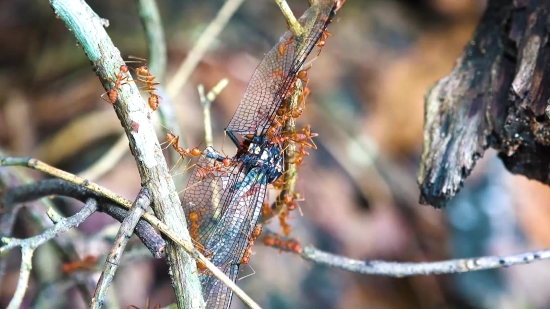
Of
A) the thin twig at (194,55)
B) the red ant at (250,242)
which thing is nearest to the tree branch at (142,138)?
the red ant at (250,242)

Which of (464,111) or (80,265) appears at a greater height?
(464,111)

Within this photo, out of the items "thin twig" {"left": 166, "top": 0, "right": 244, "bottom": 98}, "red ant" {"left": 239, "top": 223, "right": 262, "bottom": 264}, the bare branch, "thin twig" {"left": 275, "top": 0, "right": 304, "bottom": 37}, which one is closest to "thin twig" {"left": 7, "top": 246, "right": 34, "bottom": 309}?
"red ant" {"left": 239, "top": 223, "right": 262, "bottom": 264}

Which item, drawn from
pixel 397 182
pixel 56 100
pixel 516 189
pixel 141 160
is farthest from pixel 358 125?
pixel 141 160

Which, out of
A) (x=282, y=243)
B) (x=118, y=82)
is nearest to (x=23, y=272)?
(x=118, y=82)

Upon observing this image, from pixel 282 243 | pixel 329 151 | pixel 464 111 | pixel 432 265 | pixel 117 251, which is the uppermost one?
pixel 329 151

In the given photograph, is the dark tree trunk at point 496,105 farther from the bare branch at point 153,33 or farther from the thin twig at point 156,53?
the bare branch at point 153,33

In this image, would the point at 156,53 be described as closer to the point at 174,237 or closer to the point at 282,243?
the point at 282,243
